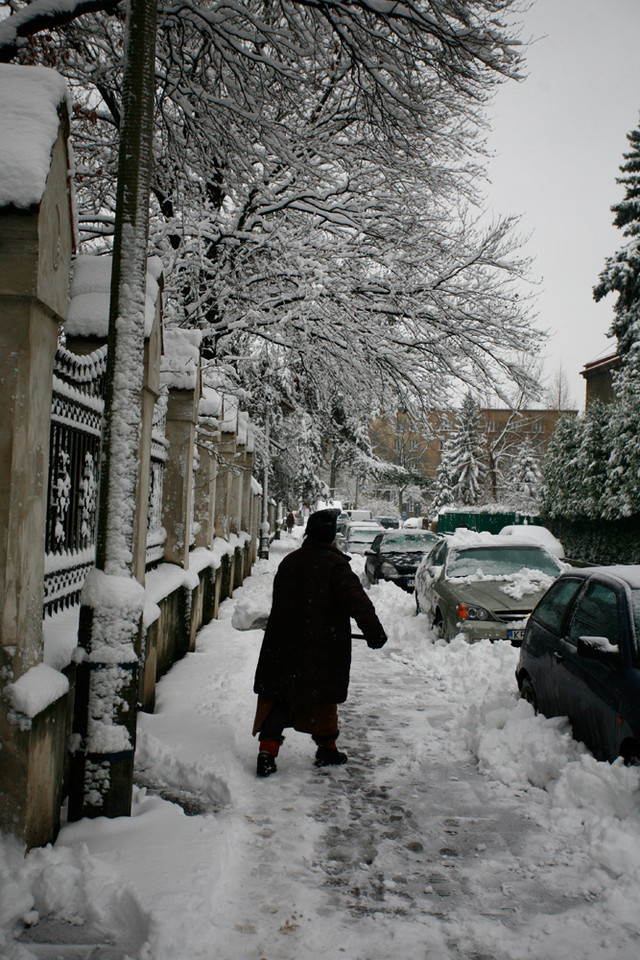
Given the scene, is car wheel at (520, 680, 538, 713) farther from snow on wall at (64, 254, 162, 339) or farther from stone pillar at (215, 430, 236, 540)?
stone pillar at (215, 430, 236, 540)

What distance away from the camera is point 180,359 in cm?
815

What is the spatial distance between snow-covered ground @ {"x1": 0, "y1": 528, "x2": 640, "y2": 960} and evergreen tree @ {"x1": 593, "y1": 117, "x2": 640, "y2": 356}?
30887 mm

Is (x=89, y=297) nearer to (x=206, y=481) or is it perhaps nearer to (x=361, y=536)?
(x=206, y=481)

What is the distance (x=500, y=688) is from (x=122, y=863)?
4473 mm

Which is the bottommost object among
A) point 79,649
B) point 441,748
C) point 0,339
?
point 441,748

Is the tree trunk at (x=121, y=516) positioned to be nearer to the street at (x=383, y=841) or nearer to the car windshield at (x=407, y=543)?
the street at (x=383, y=841)

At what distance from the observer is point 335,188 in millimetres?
11797

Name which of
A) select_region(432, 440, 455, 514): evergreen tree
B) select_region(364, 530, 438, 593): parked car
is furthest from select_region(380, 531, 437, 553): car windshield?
select_region(432, 440, 455, 514): evergreen tree

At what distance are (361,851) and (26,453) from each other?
2.53 meters

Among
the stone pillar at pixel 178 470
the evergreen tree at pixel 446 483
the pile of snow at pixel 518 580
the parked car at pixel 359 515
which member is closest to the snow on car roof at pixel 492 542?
the pile of snow at pixel 518 580

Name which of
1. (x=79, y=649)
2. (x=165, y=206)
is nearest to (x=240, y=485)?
(x=165, y=206)

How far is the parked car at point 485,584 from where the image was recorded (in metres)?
8.87

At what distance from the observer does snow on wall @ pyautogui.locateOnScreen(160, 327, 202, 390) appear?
8125mm

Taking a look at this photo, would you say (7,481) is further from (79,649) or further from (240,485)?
(240,485)
